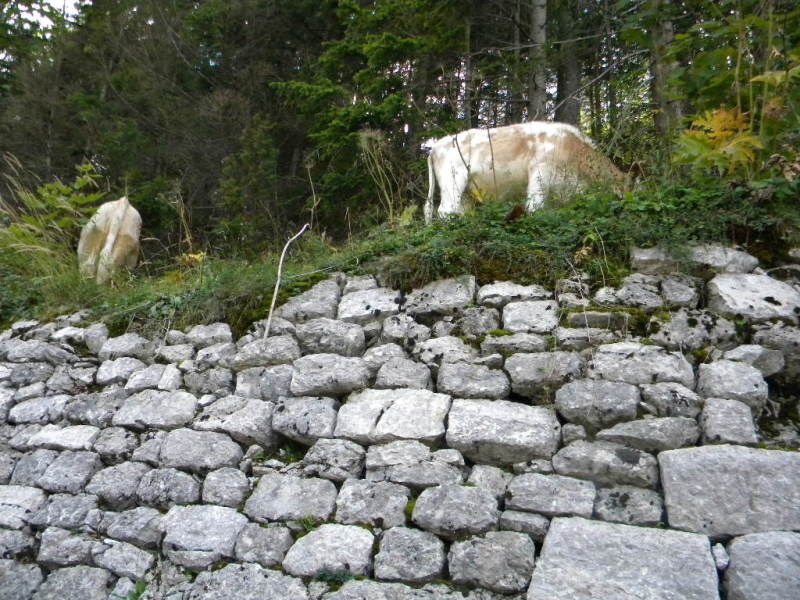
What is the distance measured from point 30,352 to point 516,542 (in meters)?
3.79

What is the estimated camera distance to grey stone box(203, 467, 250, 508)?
3434mm

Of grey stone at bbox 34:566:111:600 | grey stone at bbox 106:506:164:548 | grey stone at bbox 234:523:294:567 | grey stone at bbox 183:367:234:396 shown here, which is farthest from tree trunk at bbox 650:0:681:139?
grey stone at bbox 34:566:111:600

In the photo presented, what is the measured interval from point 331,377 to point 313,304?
667 mm

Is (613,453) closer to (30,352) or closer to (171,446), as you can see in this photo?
(171,446)

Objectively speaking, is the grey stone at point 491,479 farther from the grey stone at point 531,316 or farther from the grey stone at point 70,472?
the grey stone at point 70,472

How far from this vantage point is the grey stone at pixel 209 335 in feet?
14.0

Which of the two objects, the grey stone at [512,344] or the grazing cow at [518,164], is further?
the grazing cow at [518,164]

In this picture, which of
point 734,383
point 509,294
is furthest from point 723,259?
point 509,294

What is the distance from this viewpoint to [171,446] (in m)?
3.73

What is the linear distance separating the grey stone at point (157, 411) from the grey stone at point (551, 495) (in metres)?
2.09

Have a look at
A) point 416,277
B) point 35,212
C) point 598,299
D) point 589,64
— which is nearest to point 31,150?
point 35,212

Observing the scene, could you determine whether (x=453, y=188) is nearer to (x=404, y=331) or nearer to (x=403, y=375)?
(x=404, y=331)

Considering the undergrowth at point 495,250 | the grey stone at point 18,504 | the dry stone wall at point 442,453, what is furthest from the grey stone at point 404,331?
the grey stone at point 18,504

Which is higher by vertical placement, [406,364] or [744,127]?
[744,127]
